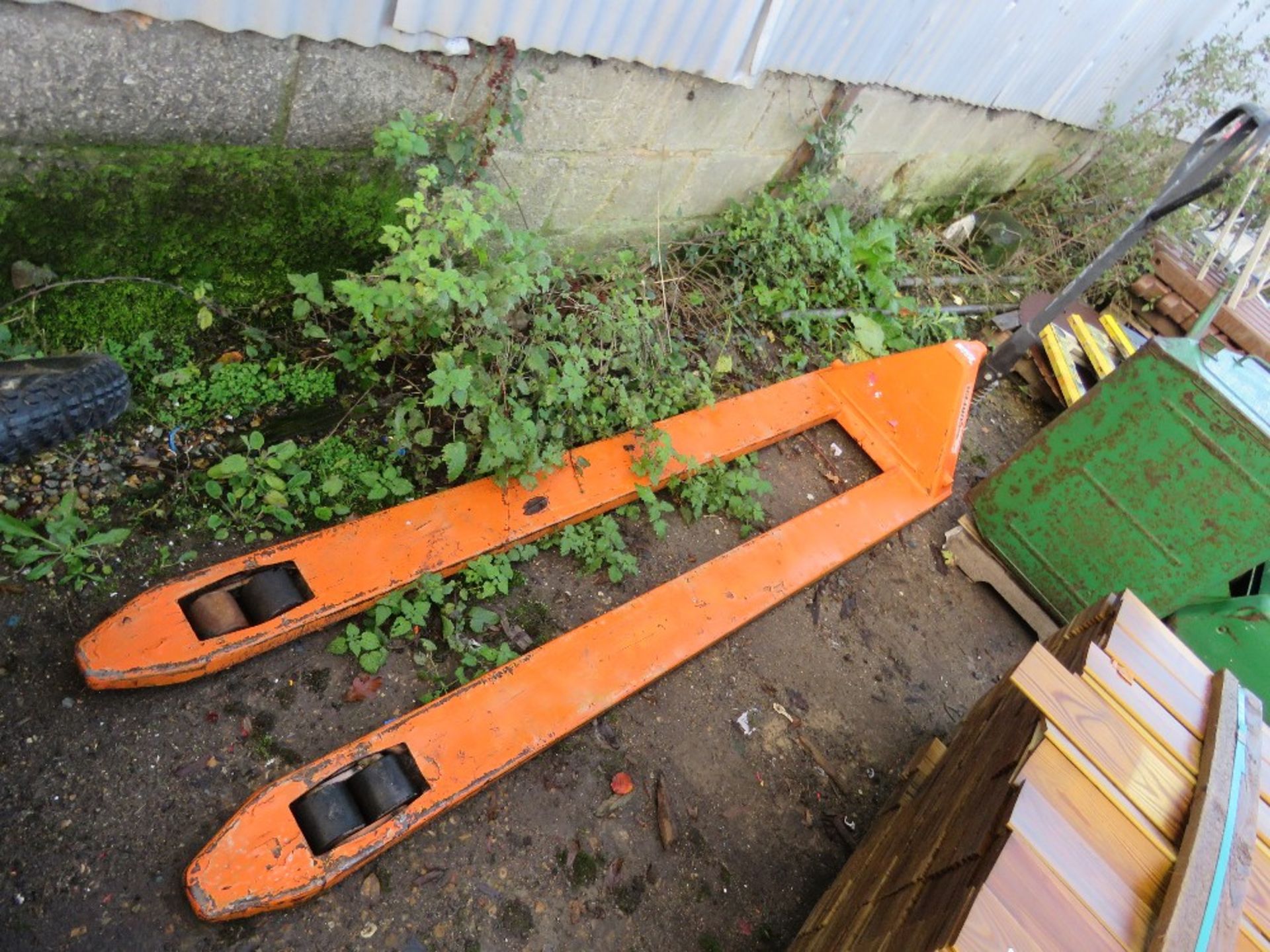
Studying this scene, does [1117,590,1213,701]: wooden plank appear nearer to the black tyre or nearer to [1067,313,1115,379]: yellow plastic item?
[1067,313,1115,379]: yellow plastic item

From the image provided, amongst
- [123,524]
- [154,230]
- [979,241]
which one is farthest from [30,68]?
[979,241]

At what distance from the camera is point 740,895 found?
252 cm

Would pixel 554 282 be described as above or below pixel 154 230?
below

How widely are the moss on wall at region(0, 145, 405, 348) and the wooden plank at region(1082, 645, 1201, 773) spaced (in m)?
2.94

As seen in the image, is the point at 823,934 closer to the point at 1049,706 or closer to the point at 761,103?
the point at 1049,706

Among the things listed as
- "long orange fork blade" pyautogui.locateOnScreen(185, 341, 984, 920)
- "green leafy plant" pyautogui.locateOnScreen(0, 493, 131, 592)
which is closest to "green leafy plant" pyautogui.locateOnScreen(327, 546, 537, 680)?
"long orange fork blade" pyautogui.locateOnScreen(185, 341, 984, 920)

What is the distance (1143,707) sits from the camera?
229cm

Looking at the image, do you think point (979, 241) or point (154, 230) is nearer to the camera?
point (154, 230)

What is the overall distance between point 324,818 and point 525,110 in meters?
2.70

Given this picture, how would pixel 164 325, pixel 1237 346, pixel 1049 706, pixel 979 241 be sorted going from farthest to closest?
pixel 979 241 → pixel 1237 346 → pixel 164 325 → pixel 1049 706

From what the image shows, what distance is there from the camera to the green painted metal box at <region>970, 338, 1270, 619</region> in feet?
9.91

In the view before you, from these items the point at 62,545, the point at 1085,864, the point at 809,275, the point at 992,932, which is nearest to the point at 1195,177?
Answer: the point at 809,275

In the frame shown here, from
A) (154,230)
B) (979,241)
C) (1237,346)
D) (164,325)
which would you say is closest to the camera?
(154,230)

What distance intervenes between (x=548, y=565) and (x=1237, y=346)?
586 centimetres
